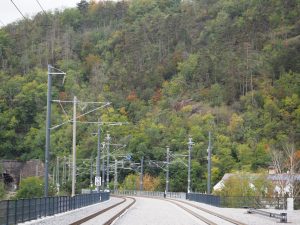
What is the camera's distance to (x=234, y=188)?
105 meters

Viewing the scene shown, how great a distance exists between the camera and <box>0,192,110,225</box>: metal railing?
89.8 feet

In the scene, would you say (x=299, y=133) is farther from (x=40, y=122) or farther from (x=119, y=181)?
(x=40, y=122)

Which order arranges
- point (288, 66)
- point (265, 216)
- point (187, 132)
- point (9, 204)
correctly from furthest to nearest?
point (288, 66) → point (187, 132) → point (265, 216) → point (9, 204)

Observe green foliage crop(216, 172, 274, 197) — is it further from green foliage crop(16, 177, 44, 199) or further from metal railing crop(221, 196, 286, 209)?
metal railing crop(221, 196, 286, 209)


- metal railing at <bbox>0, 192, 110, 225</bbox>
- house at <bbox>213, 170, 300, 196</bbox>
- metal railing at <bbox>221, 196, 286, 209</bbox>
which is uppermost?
house at <bbox>213, 170, 300, 196</bbox>

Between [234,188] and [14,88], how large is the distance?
9076cm

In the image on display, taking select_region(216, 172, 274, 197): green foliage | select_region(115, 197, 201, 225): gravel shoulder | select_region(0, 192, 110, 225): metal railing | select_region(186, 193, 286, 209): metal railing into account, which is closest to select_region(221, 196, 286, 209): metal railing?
select_region(186, 193, 286, 209): metal railing

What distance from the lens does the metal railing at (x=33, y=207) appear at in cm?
2737

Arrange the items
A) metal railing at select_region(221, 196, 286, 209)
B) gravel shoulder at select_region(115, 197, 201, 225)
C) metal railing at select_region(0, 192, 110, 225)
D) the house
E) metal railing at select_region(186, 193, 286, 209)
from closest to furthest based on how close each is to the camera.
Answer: metal railing at select_region(0, 192, 110, 225) < gravel shoulder at select_region(115, 197, 201, 225) < metal railing at select_region(186, 193, 286, 209) < metal railing at select_region(221, 196, 286, 209) < the house

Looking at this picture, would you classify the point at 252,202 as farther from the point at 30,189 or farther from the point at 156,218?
the point at 30,189

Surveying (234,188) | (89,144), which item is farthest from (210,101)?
(234,188)

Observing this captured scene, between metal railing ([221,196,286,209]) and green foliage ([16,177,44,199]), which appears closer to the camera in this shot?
metal railing ([221,196,286,209])

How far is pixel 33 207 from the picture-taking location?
33406 millimetres

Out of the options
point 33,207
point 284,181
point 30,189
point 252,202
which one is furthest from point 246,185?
point 33,207
